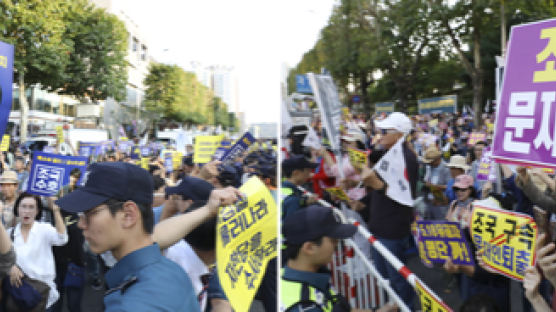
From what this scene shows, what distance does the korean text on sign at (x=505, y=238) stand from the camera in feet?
9.29

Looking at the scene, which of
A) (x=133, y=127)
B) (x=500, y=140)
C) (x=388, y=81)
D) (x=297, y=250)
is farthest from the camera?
(x=388, y=81)

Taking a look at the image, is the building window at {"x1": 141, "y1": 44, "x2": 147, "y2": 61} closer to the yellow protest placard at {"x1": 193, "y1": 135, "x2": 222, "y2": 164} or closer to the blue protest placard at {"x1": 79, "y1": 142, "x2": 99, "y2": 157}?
the blue protest placard at {"x1": 79, "y1": 142, "x2": 99, "y2": 157}

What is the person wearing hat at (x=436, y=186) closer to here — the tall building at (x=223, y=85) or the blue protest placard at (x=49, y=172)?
the blue protest placard at (x=49, y=172)

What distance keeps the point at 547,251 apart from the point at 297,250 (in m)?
1.25

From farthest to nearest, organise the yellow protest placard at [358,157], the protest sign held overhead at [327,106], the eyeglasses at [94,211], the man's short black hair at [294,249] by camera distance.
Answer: the protest sign held overhead at [327,106] < the yellow protest placard at [358,157] < the man's short black hair at [294,249] < the eyeglasses at [94,211]

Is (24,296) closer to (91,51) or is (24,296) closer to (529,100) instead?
(529,100)

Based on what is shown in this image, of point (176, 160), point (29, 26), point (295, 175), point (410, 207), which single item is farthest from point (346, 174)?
point (29, 26)

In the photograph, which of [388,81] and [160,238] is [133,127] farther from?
[160,238]

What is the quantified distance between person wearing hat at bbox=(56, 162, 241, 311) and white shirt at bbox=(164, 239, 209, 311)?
0.81m

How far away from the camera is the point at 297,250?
2.62 meters

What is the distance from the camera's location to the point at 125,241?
68.4 inches

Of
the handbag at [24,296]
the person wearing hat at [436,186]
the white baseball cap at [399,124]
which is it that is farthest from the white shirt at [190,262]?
the person wearing hat at [436,186]

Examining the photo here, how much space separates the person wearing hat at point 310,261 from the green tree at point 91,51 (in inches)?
582

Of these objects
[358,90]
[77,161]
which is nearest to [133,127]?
[358,90]
